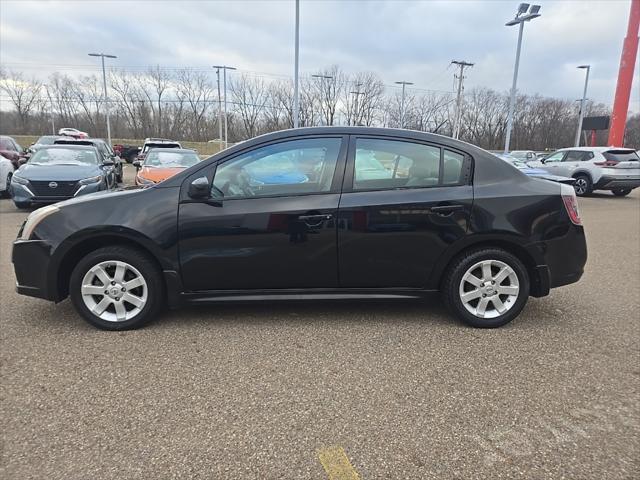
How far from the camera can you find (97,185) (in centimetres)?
969

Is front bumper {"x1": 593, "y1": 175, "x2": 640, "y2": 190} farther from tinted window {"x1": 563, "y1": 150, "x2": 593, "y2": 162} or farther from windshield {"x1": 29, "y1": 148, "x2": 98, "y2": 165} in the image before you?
windshield {"x1": 29, "y1": 148, "x2": 98, "y2": 165}

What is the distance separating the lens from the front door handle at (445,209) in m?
3.59

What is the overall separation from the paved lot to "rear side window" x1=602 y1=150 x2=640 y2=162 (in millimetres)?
13954

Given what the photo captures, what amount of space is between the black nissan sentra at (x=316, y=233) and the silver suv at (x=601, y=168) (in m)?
14.3

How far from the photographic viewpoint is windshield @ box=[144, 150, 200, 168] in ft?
35.9

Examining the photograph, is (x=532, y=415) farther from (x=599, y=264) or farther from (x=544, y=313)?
(x=599, y=264)

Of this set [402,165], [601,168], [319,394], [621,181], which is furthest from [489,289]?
[621,181]

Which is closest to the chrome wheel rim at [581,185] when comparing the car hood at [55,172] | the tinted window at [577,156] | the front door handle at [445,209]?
the tinted window at [577,156]

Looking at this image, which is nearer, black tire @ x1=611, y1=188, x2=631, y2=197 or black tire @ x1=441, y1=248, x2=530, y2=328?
black tire @ x1=441, y1=248, x2=530, y2=328

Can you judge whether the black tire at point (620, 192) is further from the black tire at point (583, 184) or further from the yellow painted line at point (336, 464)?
the yellow painted line at point (336, 464)

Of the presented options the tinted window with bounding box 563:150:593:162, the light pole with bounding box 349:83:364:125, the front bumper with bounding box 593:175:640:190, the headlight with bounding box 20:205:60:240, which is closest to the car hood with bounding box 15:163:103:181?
the headlight with bounding box 20:205:60:240

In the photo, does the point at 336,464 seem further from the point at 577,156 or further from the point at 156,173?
the point at 577,156

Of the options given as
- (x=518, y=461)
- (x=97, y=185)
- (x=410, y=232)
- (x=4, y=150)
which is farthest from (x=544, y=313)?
(x=4, y=150)

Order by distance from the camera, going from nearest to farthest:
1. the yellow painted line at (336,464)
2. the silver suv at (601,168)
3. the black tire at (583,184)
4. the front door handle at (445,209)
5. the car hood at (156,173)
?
the yellow painted line at (336,464) < the front door handle at (445,209) < the car hood at (156,173) < the silver suv at (601,168) < the black tire at (583,184)
